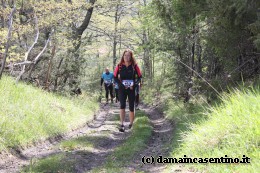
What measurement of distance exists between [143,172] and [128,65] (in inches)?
187

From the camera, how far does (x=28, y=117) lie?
31.7 feet

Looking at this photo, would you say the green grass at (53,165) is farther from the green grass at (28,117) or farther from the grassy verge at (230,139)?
the grassy verge at (230,139)

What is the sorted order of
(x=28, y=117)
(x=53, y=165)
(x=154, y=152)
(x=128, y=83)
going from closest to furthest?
(x=53, y=165) < (x=154, y=152) < (x=28, y=117) < (x=128, y=83)

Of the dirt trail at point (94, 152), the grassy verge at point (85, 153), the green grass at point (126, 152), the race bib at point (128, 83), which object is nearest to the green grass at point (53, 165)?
the grassy verge at point (85, 153)

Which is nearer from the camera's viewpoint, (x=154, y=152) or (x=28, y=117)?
(x=154, y=152)

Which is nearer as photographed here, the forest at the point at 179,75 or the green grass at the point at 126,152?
the forest at the point at 179,75

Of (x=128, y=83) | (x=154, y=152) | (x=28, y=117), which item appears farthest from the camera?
(x=128, y=83)

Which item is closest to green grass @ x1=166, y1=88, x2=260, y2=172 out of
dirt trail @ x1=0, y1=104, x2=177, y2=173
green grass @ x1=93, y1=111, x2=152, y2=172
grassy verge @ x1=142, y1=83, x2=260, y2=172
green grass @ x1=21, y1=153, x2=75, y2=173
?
grassy verge @ x1=142, y1=83, x2=260, y2=172

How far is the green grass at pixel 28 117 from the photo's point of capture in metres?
8.21

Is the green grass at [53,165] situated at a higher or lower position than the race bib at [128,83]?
lower

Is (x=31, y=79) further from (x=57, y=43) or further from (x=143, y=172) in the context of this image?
(x=143, y=172)

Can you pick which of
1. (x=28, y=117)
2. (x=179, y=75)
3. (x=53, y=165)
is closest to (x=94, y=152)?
(x=53, y=165)

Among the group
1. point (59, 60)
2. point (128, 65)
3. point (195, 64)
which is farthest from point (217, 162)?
point (59, 60)

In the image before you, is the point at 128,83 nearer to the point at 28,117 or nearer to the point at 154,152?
the point at 154,152
